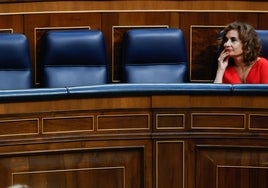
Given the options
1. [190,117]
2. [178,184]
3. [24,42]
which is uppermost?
[24,42]

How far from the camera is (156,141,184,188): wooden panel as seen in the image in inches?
61.9

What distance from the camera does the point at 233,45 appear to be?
74.8 inches

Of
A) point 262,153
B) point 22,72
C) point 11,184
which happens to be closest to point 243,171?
point 262,153

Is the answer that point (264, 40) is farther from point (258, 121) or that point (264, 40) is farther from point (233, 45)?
point (258, 121)

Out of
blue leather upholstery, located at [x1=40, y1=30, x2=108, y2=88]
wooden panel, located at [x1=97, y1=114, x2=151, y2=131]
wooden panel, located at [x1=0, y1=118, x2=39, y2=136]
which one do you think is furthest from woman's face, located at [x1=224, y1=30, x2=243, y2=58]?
wooden panel, located at [x1=0, y1=118, x2=39, y2=136]

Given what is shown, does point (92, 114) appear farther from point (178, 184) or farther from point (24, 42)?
point (24, 42)

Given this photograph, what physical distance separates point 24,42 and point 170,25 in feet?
1.31

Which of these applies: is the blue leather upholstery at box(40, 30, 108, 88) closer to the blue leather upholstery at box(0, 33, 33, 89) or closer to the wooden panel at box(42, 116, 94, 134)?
the blue leather upholstery at box(0, 33, 33, 89)

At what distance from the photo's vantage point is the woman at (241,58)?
1.88m

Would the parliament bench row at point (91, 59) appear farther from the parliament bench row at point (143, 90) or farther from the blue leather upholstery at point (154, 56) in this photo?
the parliament bench row at point (143, 90)

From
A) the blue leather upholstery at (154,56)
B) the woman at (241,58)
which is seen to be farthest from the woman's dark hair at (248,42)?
the blue leather upholstery at (154,56)

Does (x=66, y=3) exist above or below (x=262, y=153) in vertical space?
above

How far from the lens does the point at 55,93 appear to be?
152 centimetres

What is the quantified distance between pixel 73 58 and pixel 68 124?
1.55ft
